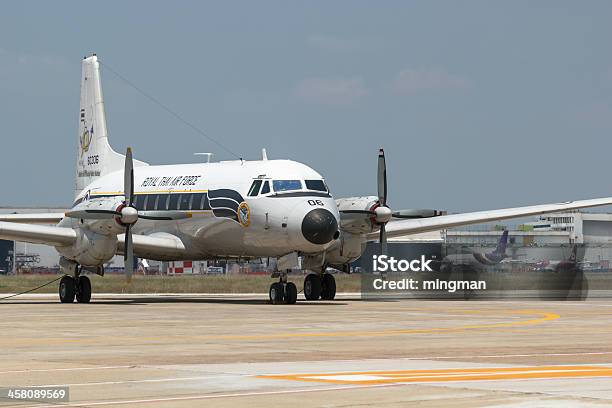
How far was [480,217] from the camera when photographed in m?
42.9

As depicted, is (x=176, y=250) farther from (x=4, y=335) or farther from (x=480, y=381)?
(x=480, y=381)

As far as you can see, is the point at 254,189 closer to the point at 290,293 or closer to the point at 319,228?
the point at 319,228

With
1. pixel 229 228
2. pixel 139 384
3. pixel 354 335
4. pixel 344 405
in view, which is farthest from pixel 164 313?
pixel 344 405

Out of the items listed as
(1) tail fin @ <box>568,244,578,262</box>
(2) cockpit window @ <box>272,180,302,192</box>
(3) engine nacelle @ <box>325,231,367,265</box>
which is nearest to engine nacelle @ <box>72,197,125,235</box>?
(2) cockpit window @ <box>272,180,302,192</box>

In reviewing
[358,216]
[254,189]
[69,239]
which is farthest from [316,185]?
[69,239]

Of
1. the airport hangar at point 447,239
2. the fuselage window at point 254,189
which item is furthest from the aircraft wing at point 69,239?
the airport hangar at point 447,239

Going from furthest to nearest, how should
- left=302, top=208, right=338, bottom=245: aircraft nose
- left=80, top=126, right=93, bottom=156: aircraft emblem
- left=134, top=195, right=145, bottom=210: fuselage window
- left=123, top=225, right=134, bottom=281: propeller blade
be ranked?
left=80, top=126, right=93, bottom=156: aircraft emblem < left=134, top=195, right=145, bottom=210: fuselage window < left=123, top=225, right=134, bottom=281: propeller blade < left=302, top=208, right=338, bottom=245: aircraft nose

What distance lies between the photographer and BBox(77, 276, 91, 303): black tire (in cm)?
3982

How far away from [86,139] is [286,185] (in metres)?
15.1

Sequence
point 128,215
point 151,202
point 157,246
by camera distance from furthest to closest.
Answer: point 151,202 < point 157,246 < point 128,215

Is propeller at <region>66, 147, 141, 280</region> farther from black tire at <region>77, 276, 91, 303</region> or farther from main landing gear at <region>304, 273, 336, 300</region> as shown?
main landing gear at <region>304, 273, 336, 300</region>

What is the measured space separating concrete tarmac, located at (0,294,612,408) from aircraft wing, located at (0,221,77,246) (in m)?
7.25

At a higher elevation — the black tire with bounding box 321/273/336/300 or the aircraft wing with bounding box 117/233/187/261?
the aircraft wing with bounding box 117/233/187/261

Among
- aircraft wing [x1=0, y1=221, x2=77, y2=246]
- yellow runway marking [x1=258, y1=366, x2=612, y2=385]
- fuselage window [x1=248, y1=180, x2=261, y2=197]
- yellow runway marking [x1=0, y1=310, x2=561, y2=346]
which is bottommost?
yellow runway marking [x1=258, y1=366, x2=612, y2=385]
